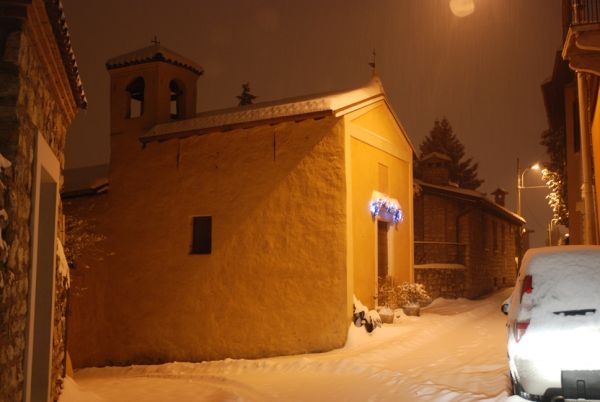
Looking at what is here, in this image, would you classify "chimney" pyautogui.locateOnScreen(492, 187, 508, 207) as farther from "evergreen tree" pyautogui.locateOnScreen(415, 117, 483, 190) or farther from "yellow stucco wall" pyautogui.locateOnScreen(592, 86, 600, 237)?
"yellow stucco wall" pyautogui.locateOnScreen(592, 86, 600, 237)

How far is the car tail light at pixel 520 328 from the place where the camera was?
6242mm

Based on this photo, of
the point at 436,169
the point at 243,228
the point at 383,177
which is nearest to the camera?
the point at 243,228

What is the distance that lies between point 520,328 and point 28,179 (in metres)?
4.99

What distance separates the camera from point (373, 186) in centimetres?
1648

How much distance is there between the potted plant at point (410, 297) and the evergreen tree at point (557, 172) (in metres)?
8.13

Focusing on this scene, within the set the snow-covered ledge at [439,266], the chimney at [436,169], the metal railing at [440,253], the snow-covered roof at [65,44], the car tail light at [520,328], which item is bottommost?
the car tail light at [520,328]

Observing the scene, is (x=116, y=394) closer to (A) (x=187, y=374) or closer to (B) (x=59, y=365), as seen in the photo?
(B) (x=59, y=365)

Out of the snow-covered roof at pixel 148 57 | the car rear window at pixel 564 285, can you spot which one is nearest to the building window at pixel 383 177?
the snow-covered roof at pixel 148 57

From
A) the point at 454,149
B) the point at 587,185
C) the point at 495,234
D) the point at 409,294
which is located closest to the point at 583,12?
the point at 587,185

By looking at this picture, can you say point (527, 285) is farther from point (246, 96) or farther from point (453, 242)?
point (246, 96)

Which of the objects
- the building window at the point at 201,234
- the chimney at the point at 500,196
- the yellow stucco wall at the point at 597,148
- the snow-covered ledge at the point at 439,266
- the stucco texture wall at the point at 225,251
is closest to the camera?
the yellow stucco wall at the point at 597,148

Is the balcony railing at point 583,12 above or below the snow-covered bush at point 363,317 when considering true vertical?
above

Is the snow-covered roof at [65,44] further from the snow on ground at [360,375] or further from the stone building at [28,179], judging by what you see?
the snow on ground at [360,375]

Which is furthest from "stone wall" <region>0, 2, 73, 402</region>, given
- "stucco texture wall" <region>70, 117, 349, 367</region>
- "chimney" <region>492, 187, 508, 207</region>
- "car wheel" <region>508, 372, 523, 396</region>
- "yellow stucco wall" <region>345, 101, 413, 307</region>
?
"chimney" <region>492, 187, 508, 207</region>
